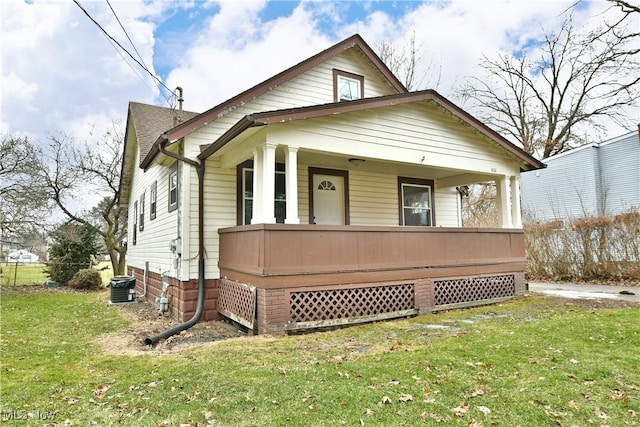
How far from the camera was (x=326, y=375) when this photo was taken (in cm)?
421

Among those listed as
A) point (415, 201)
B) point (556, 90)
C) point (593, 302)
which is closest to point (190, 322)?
point (415, 201)

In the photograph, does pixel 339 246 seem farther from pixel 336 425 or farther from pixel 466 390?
pixel 336 425

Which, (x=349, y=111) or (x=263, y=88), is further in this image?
(x=263, y=88)

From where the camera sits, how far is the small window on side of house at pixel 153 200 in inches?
418

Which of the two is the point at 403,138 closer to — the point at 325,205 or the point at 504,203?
the point at 325,205

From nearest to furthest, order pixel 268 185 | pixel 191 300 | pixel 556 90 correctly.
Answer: pixel 268 185, pixel 191 300, pixel 556 90

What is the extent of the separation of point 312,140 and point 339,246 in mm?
1919

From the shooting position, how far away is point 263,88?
29.5ft

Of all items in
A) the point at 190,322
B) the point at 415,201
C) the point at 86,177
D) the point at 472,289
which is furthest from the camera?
the point at 86,177

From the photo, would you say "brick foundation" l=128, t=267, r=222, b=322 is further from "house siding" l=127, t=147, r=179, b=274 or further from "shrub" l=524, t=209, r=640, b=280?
"shrub" l=524, t=209, r=640, b=280

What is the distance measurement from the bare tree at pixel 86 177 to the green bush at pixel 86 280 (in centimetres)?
244

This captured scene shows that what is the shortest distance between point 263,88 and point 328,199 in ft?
9.81

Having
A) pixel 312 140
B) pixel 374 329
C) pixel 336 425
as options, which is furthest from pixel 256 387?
pixel 312 140

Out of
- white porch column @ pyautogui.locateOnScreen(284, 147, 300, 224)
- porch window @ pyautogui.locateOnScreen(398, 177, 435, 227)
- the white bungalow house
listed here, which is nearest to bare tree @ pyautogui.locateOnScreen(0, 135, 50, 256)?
the white bungalow house
